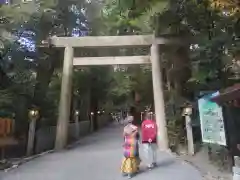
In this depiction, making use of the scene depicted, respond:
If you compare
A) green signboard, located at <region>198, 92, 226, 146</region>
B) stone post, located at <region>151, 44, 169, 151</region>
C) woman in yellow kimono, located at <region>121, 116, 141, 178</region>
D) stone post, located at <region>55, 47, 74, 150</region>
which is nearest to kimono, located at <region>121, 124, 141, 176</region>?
woman in yellow kimono, located at <region>121, 116, 141, 178</region>

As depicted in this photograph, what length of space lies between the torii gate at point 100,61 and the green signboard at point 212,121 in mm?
5918

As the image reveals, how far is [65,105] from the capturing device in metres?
17.0

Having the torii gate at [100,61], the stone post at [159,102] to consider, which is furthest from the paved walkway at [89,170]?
the torii gate at [100,61]

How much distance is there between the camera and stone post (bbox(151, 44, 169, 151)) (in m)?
15.6

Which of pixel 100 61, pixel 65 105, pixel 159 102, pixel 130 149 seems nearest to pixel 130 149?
pixel 130 149

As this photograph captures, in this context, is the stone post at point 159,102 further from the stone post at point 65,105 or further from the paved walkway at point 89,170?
the stone post at point 65,105

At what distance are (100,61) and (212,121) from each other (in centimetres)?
908

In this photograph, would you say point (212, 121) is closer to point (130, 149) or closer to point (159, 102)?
point (130, 149)

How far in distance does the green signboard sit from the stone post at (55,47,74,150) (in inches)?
323

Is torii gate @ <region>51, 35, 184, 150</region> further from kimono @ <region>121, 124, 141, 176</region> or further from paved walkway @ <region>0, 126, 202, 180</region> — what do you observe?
kimono @ <region>121, 124, 141, 176</region>

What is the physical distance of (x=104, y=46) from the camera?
17.3 metres

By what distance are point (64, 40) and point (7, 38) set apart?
462 centimetres

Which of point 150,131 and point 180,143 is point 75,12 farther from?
point 150,131

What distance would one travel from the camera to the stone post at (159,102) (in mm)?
15570
